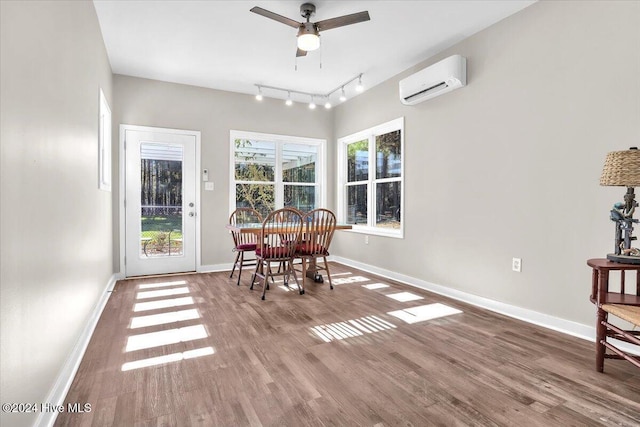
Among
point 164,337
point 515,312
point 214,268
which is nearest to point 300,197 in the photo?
point 214,268

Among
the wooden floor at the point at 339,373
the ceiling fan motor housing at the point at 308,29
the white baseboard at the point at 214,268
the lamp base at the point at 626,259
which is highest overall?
the ceiling fan motor housing at the point at 308,29

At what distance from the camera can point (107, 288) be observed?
3.66m

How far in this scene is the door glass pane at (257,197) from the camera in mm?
5137

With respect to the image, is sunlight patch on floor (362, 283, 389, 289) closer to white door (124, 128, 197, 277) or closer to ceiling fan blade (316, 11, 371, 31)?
white door (124, 128, 197, 277)

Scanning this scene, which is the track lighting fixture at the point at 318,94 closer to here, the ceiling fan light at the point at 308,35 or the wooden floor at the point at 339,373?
the ceiling fan light at the point at 308,35

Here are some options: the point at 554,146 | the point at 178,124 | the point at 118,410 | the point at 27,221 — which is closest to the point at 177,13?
the point at 178,124

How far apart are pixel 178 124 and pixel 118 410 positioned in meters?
Result: 3.87

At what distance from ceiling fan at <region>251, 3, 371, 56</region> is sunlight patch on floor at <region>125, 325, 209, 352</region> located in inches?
97.9

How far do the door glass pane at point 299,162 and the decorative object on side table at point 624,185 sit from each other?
164 inches

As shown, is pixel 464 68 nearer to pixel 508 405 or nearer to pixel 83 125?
pixel 508 405

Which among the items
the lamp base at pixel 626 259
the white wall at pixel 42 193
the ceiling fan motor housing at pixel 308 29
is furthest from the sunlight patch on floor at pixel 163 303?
the lamp base at pixel 626 259

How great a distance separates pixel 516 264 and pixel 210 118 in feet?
13.9

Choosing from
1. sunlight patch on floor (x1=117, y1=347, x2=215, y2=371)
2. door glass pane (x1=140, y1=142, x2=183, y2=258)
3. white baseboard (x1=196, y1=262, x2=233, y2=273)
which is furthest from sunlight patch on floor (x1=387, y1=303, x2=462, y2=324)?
door glass pane (x1=140, y1=142, x2=183, y2=258)

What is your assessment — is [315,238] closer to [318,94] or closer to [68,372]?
[68,372]
